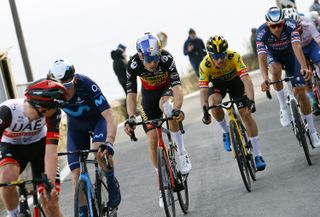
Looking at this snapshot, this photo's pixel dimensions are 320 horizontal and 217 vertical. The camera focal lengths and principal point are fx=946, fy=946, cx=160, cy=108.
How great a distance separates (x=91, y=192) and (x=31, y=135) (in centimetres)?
94

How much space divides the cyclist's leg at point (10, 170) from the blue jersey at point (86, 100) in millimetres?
888

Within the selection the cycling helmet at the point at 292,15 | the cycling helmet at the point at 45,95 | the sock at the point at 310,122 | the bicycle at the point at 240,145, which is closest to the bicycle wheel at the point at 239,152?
the bicycle at the point at 240,145

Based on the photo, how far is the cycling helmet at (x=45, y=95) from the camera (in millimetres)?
8203

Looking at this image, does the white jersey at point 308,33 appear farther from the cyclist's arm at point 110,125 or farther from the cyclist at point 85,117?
the cyclist's arm at point 110,125

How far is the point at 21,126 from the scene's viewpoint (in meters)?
9.19

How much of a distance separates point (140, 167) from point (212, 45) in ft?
14.8

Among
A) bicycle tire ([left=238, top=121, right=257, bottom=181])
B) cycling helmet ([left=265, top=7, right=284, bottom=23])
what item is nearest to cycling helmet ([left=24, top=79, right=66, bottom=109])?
bicycle tire ([left=238, top=121, right=257, bottom=181])

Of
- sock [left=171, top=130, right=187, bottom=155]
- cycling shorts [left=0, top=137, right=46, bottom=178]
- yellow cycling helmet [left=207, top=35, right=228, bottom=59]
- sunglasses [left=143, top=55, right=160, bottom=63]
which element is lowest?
sock [left=171, top=130, right=187, bottom=155]

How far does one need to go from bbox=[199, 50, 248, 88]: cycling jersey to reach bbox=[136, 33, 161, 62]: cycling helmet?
1415 mm

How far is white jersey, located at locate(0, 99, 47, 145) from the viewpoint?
9.02 m

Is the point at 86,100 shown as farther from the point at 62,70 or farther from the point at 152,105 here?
the point at 152,105

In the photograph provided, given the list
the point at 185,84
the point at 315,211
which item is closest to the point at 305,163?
the point at 315,211

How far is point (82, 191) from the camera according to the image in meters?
8.85

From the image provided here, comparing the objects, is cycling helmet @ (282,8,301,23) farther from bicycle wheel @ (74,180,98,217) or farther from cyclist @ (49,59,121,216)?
bicycle wheel @ (74,180,98,217)
